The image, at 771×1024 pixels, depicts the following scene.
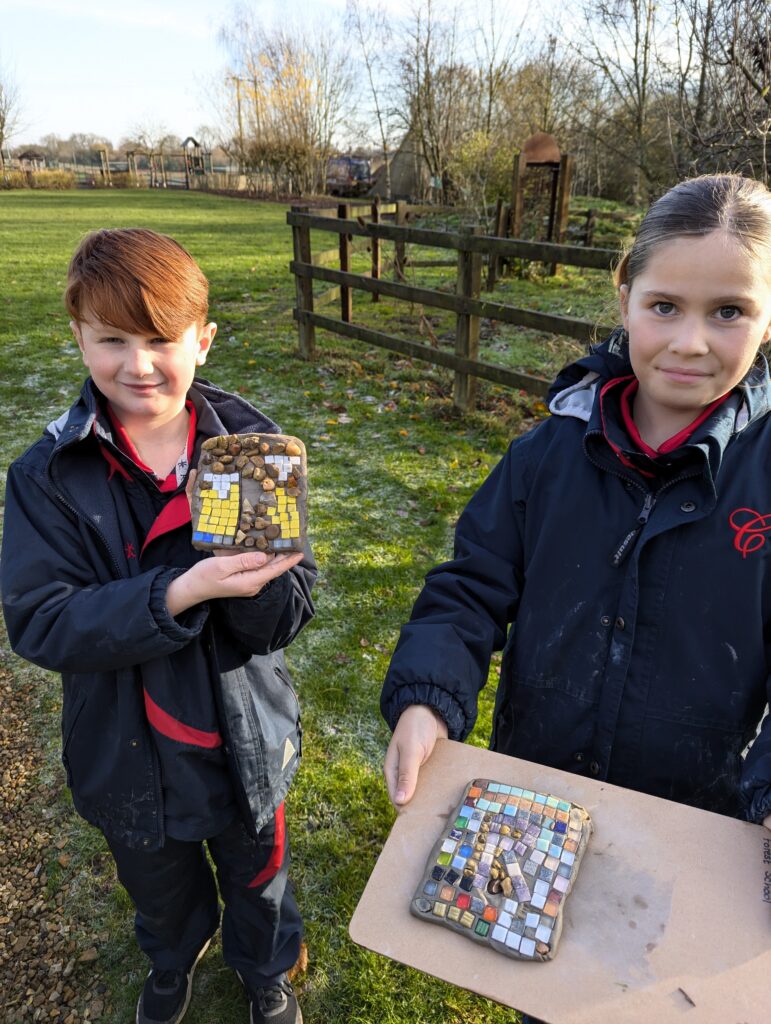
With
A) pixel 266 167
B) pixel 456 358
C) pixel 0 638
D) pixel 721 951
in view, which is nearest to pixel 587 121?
pixel 266 167

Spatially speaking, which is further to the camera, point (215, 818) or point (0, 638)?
point (0, 638)

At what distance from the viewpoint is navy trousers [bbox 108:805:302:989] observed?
1.87 metres

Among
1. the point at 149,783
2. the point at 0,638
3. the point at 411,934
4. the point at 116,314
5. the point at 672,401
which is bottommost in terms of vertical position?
the point at 0,638

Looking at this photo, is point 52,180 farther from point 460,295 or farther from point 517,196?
point 460,295

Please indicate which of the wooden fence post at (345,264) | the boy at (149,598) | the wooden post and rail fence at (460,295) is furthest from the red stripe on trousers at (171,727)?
the wooden fence post at (345,264)

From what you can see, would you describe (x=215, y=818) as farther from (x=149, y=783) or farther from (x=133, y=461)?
(x=133, y=461)

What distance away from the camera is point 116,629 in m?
1.45

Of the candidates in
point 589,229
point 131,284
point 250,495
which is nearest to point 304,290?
point 131,284

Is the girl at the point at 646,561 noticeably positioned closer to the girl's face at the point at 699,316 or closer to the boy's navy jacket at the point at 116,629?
the girl's face at the point at 699,316

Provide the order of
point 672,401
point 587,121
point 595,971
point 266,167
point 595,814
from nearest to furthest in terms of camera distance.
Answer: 1. point 595,971
2. point 595,814
3. point 672,401
4. point 587,121
5. point 266,167

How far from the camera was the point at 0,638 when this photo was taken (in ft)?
12.2

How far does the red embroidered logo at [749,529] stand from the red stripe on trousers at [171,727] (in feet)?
4.13

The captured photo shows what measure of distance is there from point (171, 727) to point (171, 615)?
36 cm

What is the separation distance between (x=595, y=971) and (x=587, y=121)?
2455 cm
